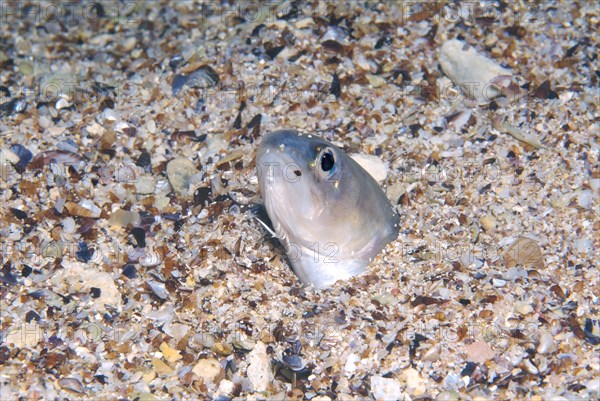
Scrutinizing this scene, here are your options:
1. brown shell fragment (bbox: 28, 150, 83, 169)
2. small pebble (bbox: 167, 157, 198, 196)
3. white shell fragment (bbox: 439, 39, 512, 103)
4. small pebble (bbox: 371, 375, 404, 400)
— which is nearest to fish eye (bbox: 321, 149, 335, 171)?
small pebble (bbox: 371, 375, 404, 400)

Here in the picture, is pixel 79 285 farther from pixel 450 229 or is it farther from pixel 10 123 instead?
pixel 450 229

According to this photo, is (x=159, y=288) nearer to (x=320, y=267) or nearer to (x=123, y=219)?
(x=123, y=219)

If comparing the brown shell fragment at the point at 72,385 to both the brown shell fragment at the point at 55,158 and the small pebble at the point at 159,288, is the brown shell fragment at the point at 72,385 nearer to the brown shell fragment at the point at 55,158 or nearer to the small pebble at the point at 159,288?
the small pebble at the point at 159,288

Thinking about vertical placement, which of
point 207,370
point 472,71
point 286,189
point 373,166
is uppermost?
point 286,189

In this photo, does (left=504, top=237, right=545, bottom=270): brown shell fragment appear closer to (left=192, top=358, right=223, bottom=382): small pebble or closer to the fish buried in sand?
the fish buried in sand

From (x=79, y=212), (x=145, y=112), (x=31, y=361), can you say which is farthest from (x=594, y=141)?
(x=31, y=361)

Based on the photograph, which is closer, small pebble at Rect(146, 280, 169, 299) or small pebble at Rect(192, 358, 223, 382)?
small pebble at Rect(192, 358, 223, 382)

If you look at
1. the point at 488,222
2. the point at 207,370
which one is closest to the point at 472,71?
the point at 488,222
